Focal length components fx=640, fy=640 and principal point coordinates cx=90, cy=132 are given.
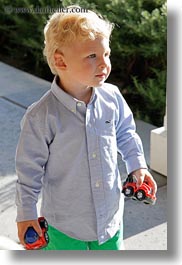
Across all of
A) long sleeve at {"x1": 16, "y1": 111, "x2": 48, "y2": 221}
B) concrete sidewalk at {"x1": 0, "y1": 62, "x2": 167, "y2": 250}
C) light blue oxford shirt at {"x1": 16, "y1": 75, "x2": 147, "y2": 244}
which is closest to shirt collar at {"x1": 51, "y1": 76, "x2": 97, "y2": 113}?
light blue oxford shirt at {"x1": 16, "y1": 75, "x2": 147, "y2": 244}

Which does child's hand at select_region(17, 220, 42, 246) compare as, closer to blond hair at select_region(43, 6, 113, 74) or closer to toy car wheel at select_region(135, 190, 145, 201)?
toy car wheel at select_region(135, 190, 145, 201)

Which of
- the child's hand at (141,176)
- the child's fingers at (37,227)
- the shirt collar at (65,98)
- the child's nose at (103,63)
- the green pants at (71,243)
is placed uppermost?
the child's nose at (103,63)

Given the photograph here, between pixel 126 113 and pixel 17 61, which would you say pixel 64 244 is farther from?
pixel 17 61

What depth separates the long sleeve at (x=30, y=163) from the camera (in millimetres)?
1935

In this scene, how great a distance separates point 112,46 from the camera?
3990mm

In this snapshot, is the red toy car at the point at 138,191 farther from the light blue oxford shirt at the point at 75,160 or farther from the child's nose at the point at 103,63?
the child's nose at the point at 103,63

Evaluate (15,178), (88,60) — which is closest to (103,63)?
(88,60)

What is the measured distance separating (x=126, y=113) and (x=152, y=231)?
92 cm

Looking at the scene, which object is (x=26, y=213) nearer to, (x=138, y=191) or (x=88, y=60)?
(x=138, y=191)

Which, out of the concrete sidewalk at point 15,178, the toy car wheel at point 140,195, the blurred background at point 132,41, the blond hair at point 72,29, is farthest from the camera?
the blurred background at point 132,41

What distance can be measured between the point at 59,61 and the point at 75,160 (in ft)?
1.01

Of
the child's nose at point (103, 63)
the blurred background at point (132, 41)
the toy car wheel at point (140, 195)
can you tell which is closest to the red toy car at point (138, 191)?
the toy car wheel at point (140, 195)

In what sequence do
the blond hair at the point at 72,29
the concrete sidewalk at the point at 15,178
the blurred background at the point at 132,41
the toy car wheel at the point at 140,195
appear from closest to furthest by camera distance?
the blond hair at the point at 72,29, the toy car wheel at the point at 140,195, the concrete sidewalk at the point at 15,178, the blurred background at the point at 132,41

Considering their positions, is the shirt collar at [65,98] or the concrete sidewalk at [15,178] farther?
the concrete sidewalk at [15,178]
